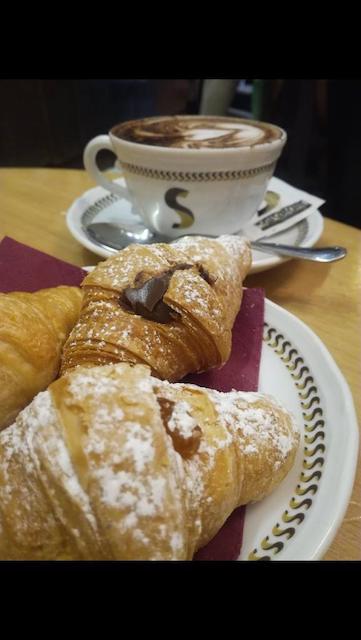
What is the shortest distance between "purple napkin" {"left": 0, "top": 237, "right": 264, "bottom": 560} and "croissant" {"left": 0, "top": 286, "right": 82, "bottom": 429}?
0.17 metres

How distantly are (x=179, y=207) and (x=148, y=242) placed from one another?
129mm

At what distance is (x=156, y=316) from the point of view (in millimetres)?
698

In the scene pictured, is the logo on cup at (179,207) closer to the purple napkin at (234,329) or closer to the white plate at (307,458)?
the purple napkin at (234,329)

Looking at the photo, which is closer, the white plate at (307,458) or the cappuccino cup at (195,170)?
the white plate at (307,458)

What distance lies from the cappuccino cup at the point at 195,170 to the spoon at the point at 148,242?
0.11ft

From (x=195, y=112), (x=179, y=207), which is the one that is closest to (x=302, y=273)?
(x=179, y=207)

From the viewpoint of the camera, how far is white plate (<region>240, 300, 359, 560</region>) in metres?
0.50

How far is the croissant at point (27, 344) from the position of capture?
646 mm

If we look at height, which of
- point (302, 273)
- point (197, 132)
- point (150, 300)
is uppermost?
point (197, 132)

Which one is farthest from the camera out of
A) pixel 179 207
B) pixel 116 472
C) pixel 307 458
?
pixel 179 207

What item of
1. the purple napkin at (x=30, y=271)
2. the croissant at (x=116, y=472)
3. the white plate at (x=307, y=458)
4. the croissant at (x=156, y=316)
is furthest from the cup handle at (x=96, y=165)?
the croissant at (x=116, y=472)

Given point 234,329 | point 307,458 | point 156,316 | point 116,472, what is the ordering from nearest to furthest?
point 116,472, point 307,458, point 156,316, point 234,329

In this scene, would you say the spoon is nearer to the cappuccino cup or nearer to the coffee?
the cappuccino cup

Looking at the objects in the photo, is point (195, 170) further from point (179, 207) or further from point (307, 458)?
point (307, 458)
